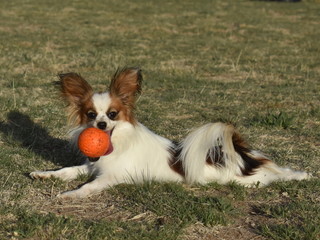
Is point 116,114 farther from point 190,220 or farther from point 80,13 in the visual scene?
point 80,13

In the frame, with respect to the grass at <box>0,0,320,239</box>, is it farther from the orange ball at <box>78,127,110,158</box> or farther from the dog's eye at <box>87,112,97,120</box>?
the dog's eye at <box>87,112,97,120</box>

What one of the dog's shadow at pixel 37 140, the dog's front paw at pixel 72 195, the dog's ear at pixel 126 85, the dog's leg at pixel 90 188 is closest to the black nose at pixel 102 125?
the dog's ear at pixel 126 85

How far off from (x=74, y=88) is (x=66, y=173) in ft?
2.54

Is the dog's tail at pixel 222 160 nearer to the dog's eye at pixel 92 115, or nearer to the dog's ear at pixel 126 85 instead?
the dog's ear at pixel 126 85

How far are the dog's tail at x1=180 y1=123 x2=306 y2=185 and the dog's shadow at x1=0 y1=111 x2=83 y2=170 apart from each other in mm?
1363

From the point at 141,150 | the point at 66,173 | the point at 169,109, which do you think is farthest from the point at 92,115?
the point at 169,109

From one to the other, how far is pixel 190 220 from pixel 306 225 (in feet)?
2.72

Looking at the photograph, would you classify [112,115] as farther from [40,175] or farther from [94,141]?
[40,175]

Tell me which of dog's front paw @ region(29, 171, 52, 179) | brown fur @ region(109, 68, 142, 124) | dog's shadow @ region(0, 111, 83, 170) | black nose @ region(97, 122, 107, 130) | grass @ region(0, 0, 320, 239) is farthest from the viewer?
dog's shadow @ region(0, 111, 83, 170)

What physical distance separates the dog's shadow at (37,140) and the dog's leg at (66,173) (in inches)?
19.8

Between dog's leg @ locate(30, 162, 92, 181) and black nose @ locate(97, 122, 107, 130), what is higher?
black nose @ locate(97, 122, 107, 130)

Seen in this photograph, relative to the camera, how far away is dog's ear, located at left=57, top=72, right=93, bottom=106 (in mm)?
4773

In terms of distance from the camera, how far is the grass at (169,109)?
4.02 metres

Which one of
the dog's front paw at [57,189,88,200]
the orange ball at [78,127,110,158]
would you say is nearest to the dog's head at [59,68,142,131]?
the orange ball at [78,127,110,158]
